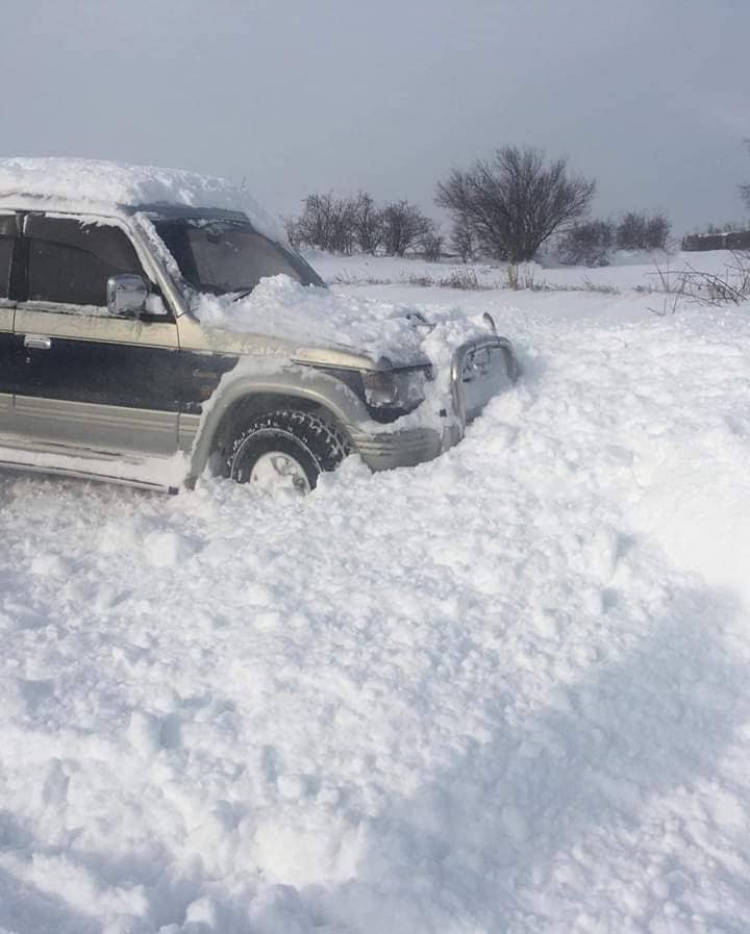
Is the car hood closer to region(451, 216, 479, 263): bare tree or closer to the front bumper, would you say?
the front bumper

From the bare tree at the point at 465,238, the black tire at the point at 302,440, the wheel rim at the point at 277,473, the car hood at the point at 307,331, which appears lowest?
the wheel rim at the point at 277,473

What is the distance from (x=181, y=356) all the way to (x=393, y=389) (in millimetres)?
1187

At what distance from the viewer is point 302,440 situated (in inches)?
186

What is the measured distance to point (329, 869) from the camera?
2.41 m

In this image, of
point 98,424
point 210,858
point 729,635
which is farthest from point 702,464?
point 98,424

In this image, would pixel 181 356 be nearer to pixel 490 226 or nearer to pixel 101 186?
pixel 101 186

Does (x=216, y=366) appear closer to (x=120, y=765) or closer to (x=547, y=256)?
(x=120, y=765)

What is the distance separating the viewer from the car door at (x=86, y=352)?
491 cm

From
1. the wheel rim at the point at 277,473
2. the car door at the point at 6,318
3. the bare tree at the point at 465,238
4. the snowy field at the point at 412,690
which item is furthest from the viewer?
the bare tree at the point at 465,238

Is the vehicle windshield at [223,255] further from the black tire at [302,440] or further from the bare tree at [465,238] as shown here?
the bare tree at [465,238]

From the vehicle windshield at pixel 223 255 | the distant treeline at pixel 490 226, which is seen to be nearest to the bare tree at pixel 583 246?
the distant treeline at pixel 490 226

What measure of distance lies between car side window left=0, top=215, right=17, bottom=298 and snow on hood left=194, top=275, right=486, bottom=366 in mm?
1275

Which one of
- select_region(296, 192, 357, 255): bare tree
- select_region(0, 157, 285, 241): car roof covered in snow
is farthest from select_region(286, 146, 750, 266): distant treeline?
select_region(0, 157, 285, 241): car roof covered in snow

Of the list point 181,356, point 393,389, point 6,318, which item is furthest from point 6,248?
point 393,389
